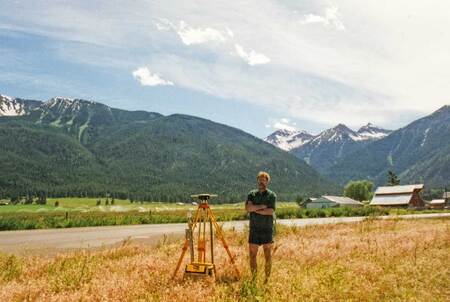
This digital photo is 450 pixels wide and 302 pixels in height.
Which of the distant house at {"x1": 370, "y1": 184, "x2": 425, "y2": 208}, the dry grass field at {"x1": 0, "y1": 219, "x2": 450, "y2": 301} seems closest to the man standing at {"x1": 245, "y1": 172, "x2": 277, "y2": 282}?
the dry grass field at {"x1": 0, "y1": 219, "x2": 450, "y2": 301}

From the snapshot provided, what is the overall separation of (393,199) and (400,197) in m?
1.99

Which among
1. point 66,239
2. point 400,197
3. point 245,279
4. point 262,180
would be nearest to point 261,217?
point 262,180

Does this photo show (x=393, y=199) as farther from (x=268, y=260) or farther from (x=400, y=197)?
(x=268, y=260)

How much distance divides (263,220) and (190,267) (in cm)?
213

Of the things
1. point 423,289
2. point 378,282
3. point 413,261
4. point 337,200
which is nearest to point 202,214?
point 378,282

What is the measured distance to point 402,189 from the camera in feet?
427

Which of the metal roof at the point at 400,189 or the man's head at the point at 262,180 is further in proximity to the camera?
the metal roof at the point at 400,189

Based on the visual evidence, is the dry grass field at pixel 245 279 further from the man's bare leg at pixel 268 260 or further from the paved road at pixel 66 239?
the paved road at pixel 66 239

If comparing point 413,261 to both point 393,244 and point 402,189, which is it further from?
point 402,189

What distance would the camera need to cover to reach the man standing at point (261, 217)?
10875 millimetres

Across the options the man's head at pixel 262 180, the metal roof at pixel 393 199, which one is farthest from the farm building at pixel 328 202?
the man's head at pixel 262 180

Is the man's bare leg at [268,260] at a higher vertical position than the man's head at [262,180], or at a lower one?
lower

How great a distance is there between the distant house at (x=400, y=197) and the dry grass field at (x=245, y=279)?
118m

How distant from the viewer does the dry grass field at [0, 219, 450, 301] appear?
28.3 ft
